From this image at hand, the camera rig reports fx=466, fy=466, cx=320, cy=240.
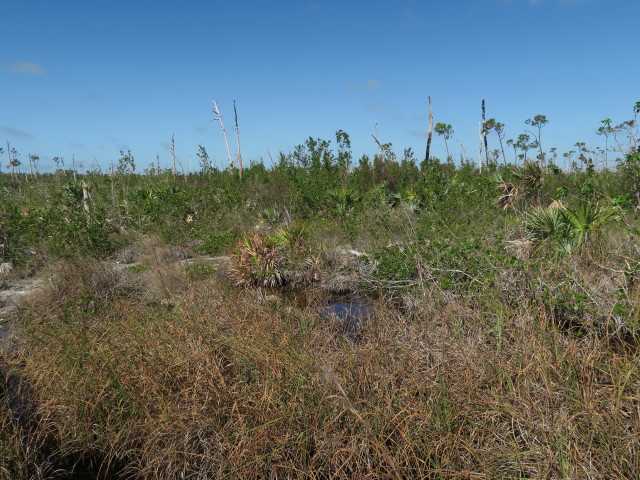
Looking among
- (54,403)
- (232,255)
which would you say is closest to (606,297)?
(54,403)

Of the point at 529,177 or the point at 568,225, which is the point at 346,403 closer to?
the point at 568,225

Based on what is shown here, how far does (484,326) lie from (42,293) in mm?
7249

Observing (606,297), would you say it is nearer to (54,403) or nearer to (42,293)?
(54,403)

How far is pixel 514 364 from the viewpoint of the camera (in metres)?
3.74

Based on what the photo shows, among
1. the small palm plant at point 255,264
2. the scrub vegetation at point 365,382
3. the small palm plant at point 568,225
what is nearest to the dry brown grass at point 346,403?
the scrub vegetation at point 365,382

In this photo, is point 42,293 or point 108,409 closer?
point 108,409

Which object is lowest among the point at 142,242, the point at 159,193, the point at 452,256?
the point at 452,256

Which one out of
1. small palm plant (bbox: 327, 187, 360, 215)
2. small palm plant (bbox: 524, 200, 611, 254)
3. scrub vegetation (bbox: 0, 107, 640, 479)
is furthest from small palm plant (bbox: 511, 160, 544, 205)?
scrub vegetation (bbox: 0, 107, 640, 479)

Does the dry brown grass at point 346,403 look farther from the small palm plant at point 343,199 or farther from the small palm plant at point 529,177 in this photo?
the small palm plant at point 343,199

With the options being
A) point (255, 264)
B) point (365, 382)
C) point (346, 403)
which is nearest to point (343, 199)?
point (255, 264)

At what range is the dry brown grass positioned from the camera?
306cm

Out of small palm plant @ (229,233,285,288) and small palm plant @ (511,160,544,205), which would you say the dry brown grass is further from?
small palm plant @ (511,160,544,205)

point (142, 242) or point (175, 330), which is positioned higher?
point (142, 242)

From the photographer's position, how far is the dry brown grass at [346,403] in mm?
3057
